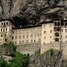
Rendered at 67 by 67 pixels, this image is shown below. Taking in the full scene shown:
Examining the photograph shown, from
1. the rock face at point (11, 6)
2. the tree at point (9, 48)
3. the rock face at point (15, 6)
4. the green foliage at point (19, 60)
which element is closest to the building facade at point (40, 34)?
the tree at point (9, 48)

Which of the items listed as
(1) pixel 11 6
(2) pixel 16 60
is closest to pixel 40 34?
(2) pixel 16 60

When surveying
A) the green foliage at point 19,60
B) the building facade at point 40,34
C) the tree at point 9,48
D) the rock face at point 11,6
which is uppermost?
the rock face at point 11,6

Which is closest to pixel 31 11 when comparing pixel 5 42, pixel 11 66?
pixel 5 42

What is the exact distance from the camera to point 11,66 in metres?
94.9

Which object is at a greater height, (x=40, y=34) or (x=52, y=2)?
(x=52, y=2)

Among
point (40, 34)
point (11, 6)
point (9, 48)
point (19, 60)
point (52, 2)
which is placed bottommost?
point (19, 60)

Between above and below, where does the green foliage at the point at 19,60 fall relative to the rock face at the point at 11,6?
below

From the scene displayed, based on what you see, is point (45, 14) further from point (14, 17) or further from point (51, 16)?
point (14, 17)

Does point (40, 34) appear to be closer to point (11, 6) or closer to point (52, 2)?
point (52, 2)

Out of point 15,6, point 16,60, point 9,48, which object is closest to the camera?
point 16,60

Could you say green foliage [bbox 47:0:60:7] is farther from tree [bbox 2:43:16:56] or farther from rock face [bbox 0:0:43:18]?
tree [bbox 2:43:16:56]

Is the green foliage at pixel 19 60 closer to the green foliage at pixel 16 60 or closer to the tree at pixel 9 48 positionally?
the green foliage at pixel 16 60

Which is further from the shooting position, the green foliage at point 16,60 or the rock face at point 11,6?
the rock face at point 11,6

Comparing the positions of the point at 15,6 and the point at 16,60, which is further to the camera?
the point at 15,6
